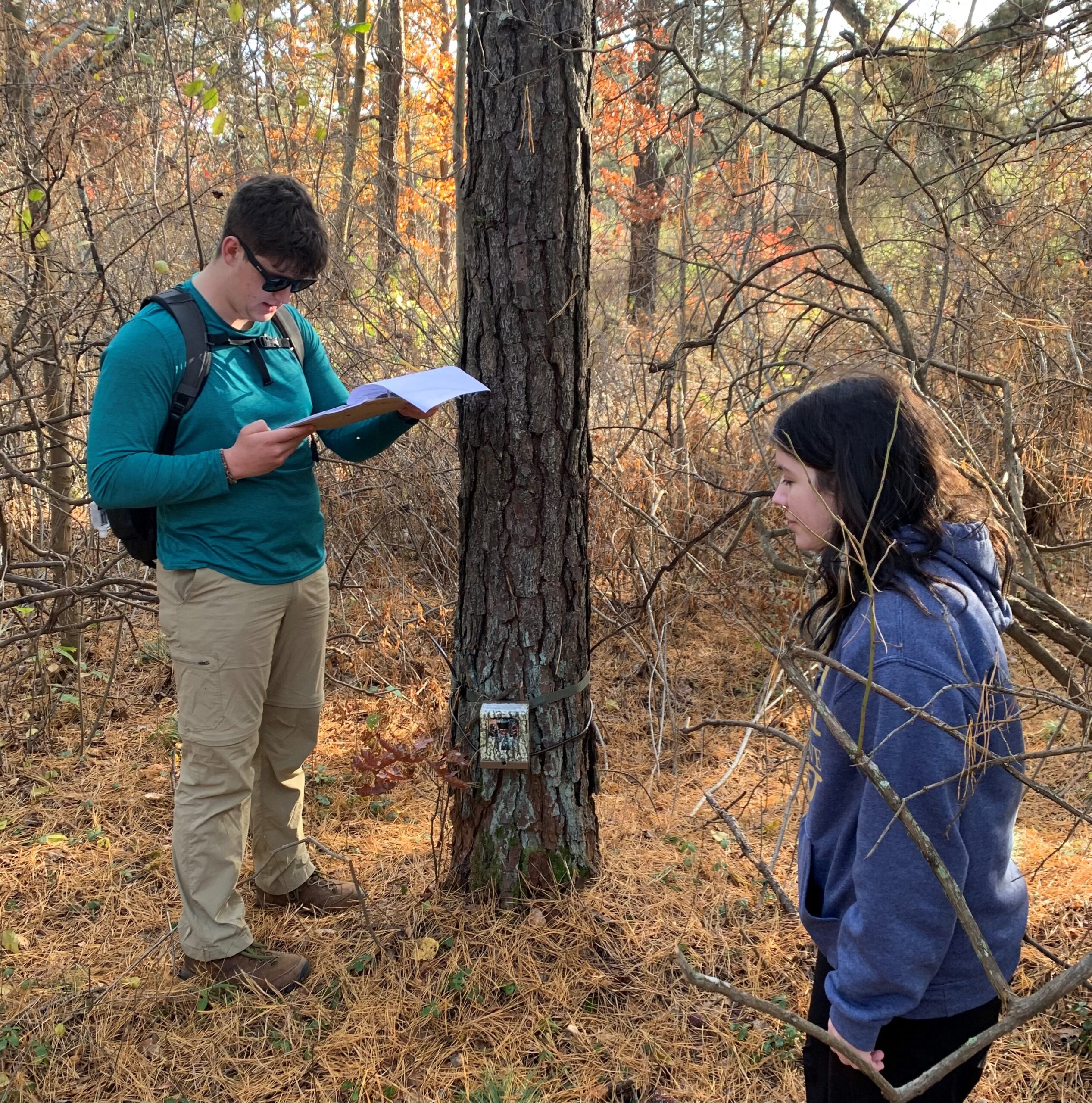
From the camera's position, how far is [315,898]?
283 centimetres

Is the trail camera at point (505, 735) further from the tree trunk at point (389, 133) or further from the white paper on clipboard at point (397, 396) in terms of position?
the tree trunk at point (389, 133)

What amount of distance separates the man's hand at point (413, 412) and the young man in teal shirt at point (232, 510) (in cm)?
1

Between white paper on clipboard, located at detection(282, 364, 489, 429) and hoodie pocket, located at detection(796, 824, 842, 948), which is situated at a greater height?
white paper on clipboard, located at detection(282, 364, 489, 429)

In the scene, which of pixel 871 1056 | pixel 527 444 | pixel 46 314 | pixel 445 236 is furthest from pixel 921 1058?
pixel 445 236

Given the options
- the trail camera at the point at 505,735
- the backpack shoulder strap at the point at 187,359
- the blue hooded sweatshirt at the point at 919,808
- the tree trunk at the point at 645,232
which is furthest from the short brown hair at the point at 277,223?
the tree trunk at the point at 645,232

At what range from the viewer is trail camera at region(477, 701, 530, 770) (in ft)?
8.30

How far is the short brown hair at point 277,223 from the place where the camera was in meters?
2.19

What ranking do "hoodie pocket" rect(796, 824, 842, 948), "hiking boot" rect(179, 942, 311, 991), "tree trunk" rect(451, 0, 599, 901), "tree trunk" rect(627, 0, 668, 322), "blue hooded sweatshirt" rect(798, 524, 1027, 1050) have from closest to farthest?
"blue hooded sweatshirt" rect(798, 524, 1027, 1050) < "hoodie pocket" rect(796, 824, 842, 948) < "tree trunk" rect(451, 0, 599, 901) < "hiking boot" rect(179, 942, 311, 991) < "tree trunk" rect(627, 0, 668, 322)

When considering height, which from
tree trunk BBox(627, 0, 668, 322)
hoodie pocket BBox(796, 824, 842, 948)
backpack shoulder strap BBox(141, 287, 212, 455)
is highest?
tree trunk BBox(627, 0, 668, 322)

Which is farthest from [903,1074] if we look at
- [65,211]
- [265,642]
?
[65,211]

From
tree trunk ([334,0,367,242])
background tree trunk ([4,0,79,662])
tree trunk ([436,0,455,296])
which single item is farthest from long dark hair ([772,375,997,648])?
tree trunk ([436,0,455,296])

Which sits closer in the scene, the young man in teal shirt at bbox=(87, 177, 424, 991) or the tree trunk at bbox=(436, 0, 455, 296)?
the young man in teal shirt at bbox=(87, 177, 424, 991)

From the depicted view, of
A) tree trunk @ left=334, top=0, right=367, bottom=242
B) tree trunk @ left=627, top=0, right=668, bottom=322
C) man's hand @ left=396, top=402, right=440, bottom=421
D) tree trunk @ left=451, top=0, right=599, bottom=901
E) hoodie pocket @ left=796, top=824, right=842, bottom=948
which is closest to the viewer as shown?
hoodie pocket @ left=796, top=824, right=842, bottom=948

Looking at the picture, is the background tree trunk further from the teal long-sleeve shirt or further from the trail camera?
the trail camera
